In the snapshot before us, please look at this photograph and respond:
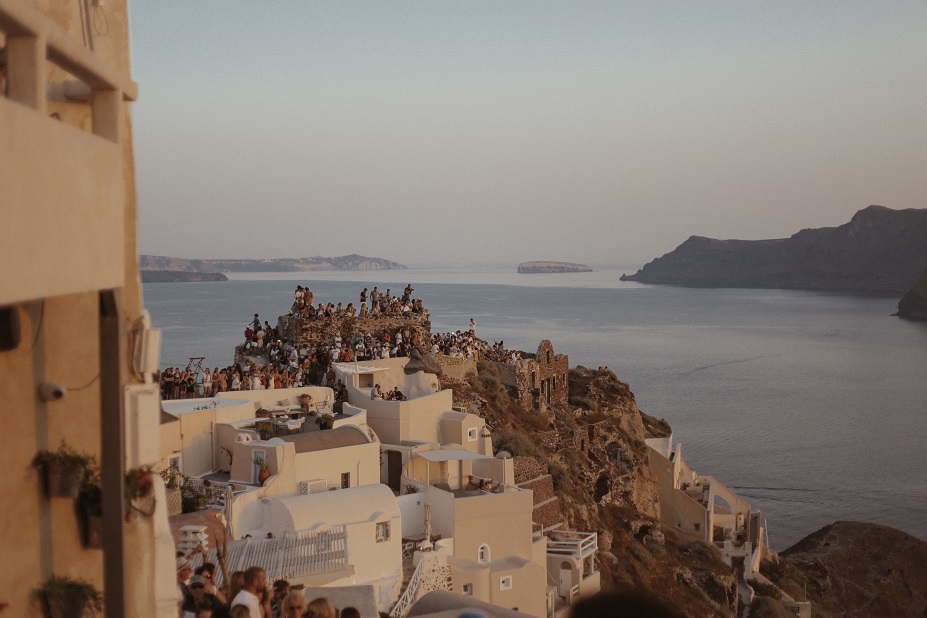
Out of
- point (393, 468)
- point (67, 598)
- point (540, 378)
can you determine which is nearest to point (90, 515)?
point (67, 598)

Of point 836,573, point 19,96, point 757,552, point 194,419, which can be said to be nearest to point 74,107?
point 19,96

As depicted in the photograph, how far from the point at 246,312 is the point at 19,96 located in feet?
417

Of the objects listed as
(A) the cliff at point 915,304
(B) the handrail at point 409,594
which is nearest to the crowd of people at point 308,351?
(B) the handrail at point 409,594

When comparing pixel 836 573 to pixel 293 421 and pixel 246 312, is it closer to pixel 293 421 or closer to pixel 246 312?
pixel 293 421

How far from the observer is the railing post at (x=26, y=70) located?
327 cm

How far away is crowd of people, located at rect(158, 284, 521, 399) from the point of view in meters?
22.6

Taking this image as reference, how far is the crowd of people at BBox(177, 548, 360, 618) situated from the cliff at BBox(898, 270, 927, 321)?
196 meters

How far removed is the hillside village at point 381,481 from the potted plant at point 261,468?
5cm

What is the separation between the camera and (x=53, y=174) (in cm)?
340

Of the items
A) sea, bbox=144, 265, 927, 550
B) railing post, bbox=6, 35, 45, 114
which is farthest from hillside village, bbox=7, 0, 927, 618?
sea, bbox=144, 265, 927, 550

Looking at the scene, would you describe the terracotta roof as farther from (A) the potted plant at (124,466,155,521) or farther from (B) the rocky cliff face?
(A) the potted plant at (124,466,155,521)

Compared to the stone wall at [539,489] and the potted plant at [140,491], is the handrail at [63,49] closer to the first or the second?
the potted plant at [140,491]

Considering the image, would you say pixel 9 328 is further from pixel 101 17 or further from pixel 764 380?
pixel 764 380

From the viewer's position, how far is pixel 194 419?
1998 cm
